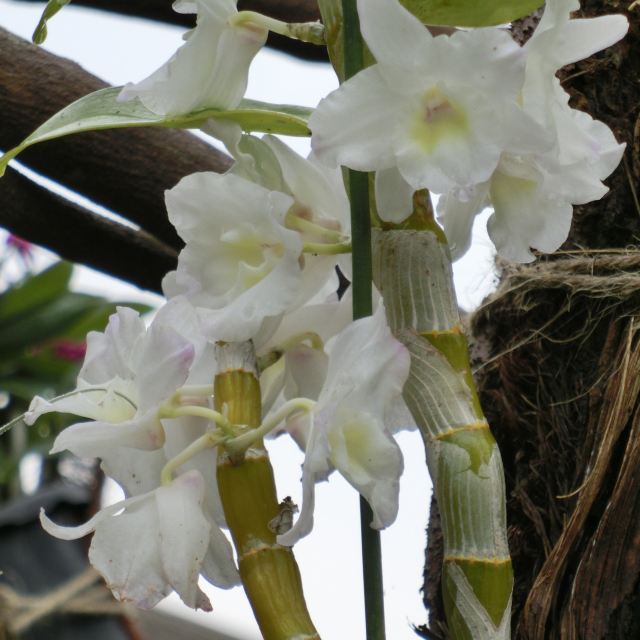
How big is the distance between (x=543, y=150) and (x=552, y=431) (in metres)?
0.35

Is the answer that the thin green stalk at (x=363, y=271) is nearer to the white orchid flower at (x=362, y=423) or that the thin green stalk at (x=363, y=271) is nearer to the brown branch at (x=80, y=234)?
the white orchid flower at (x=362, y=423)

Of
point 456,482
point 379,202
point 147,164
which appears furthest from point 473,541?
point 147,164

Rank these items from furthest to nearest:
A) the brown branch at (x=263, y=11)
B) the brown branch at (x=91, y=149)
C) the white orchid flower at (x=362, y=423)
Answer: the brown branch at (x=263, y=11) < the brown branch at (x=91, y=149) < the white orchid flower at (x=362, y=423)

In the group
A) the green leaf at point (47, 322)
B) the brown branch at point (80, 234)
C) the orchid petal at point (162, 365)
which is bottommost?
the orchid petal at point (162, 365)

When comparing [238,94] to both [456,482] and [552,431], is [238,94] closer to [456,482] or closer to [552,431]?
[456,482]

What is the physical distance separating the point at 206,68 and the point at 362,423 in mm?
174

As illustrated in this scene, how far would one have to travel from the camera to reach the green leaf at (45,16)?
0.53m

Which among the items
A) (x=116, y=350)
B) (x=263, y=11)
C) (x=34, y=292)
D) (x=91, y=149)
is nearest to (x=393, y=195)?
(x=116, y=350)

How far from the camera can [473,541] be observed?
436 millimetres

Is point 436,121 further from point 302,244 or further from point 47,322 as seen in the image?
point 47,322

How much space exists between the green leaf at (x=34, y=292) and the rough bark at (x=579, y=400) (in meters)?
1.11

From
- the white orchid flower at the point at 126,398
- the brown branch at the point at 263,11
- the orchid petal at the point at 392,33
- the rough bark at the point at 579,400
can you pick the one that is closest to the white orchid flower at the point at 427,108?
the orchid petal at the point at 392,33

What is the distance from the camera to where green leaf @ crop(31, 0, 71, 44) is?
526 mm

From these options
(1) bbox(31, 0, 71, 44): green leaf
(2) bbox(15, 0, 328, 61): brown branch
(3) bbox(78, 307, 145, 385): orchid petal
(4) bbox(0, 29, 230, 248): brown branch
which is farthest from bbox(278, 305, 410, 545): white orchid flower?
(2) bbox(15, 0, 328, 61): brown branch
